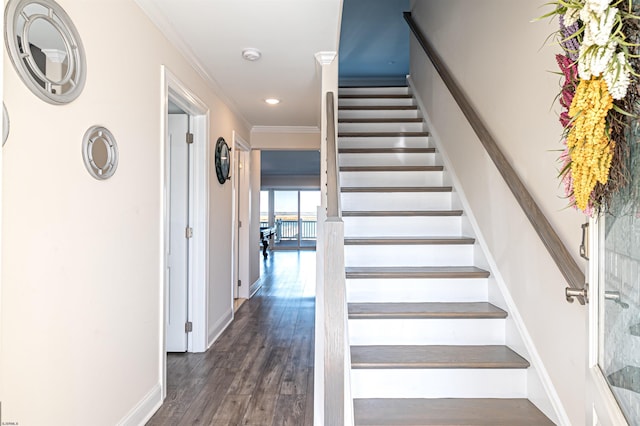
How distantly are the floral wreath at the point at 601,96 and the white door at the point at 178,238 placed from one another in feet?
9.64

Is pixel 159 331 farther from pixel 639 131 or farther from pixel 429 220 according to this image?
pixel 639 131

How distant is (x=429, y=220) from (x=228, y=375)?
1.93m

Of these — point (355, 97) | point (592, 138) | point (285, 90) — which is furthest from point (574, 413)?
point (355, 97)

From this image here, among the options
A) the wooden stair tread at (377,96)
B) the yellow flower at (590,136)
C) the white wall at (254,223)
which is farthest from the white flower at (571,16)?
the white wall at (254,223)

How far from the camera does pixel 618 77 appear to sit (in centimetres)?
72

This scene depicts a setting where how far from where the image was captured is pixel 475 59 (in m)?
2.63

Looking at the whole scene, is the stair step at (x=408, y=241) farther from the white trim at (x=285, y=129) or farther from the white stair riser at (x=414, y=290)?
the white trim at (x=285, y=129)

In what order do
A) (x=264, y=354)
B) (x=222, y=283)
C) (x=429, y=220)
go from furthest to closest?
(x=222, y=283) < (x=264, y=354) < (x=429, y=220)

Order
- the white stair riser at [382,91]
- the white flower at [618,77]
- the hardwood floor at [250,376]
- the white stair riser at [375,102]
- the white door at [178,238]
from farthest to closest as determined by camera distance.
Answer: the white stair riser at [382,91]
the white stair riser at [375,102]
the white door at [178,238]
the hardwood floor at [250,376]
the white flower at [618,77]

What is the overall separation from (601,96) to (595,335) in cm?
57

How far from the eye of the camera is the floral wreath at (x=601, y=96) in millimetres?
725

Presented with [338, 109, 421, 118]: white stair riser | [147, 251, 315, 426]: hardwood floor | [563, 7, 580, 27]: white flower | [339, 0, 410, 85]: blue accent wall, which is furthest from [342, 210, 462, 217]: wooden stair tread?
[339, 0, 410, 85]: blue accent wall

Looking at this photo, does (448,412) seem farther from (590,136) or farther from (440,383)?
(590,136)

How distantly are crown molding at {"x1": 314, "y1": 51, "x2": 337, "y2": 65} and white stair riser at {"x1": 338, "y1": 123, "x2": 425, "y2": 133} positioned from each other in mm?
1119
